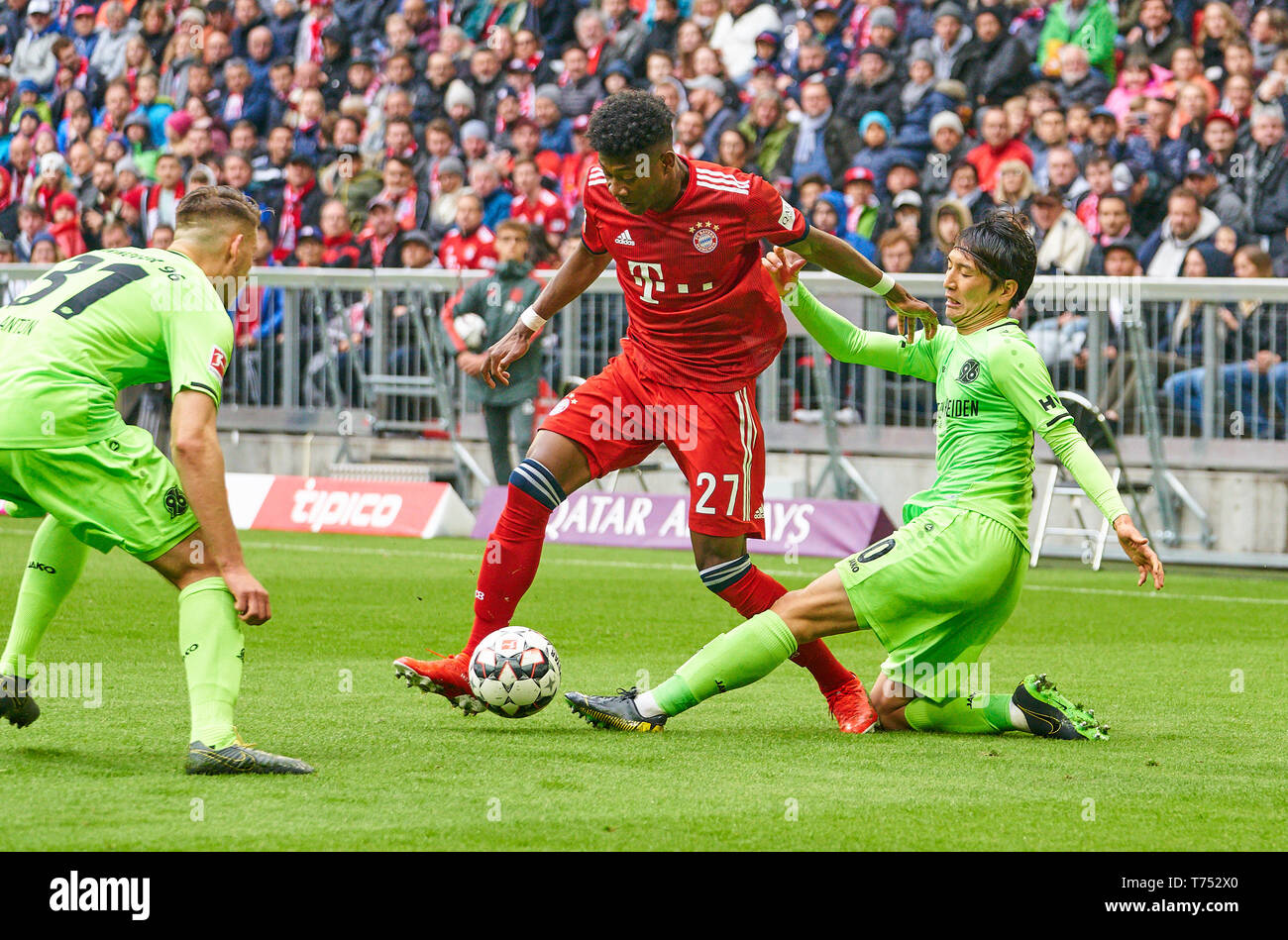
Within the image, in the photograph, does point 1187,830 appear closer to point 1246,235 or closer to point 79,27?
point 1246,235

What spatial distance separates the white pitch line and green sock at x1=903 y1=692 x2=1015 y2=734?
5202mm

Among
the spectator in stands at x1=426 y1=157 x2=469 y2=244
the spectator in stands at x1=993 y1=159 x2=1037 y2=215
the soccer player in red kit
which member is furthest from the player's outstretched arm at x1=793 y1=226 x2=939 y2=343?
the spectator in stands at x1=426 y1=157 x2=469 y2=244

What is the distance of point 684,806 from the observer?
4.92 m

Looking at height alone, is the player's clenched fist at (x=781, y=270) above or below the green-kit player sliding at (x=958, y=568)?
above

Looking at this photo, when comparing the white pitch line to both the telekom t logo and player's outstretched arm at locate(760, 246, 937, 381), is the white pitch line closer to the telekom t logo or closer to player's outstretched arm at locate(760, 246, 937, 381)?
player's outstretched arm at locate(760, 246, 937, 381)

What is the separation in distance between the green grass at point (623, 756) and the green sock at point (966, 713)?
0.28 feet

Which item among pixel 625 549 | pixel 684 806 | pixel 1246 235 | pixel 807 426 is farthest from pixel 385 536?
pixel 684 806

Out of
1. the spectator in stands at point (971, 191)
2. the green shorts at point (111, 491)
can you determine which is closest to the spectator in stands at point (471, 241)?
the spectator in stands at point (971, 191)

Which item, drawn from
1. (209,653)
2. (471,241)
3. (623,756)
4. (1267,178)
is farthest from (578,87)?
(209,653)

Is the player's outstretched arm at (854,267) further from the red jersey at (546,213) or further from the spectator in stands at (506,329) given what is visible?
the red jersey at (546,213)

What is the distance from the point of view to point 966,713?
649cm

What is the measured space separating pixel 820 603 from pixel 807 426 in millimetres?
8623

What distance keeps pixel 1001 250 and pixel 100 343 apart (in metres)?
3.10
